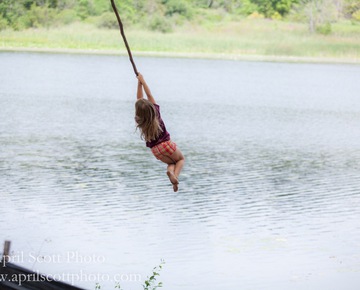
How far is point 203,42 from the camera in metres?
41.5

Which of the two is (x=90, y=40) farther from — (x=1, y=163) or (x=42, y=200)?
(x=42, y=200)

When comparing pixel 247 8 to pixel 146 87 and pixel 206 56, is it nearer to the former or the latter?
pixel 206 56

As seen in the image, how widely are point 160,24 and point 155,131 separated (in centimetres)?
3653

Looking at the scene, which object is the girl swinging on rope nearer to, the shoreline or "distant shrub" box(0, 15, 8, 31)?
the shoreline

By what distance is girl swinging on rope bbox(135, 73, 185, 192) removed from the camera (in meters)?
5.82

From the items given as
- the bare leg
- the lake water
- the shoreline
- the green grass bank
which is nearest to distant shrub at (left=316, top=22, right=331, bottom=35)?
A: the green grass bank

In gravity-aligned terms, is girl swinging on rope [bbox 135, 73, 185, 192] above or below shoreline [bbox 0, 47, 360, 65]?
above

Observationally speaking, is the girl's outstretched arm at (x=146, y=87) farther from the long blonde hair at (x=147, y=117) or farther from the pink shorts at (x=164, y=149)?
the pink shorts at (x=164, y=149)

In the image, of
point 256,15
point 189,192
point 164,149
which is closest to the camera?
point 164,149

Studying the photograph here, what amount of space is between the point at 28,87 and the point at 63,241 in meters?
16.7

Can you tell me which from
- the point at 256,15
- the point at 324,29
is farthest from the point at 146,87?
the point at 256,15

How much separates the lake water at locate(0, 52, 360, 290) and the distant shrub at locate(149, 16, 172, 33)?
1721cm

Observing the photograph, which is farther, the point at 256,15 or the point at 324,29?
the point at 256,15

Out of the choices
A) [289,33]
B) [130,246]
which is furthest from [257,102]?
[289,33]
